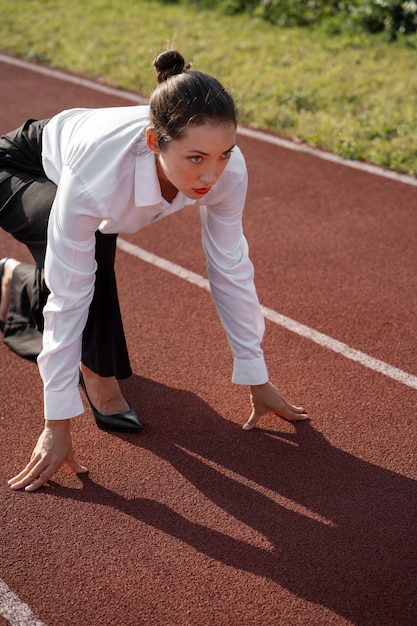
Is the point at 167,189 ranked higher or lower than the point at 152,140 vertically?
lower

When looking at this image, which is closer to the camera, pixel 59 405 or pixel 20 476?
pixel 59 405

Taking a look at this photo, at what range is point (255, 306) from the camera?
382cm

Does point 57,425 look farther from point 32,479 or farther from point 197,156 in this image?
point 197,156

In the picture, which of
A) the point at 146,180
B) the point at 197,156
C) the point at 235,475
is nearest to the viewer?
the point at 197,156

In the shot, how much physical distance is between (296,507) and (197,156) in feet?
4.90

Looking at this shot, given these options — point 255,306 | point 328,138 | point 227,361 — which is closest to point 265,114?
point 328,138

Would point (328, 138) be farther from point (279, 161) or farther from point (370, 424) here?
point (370, 424)

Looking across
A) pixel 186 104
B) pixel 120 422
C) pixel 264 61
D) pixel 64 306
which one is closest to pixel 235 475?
pixel 120 422

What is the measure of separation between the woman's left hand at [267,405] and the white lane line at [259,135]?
104 inches

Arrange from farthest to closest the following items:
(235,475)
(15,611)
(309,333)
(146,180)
→ (309,333), (235,475), (146,180), (15,611)

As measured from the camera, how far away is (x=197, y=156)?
3094mm

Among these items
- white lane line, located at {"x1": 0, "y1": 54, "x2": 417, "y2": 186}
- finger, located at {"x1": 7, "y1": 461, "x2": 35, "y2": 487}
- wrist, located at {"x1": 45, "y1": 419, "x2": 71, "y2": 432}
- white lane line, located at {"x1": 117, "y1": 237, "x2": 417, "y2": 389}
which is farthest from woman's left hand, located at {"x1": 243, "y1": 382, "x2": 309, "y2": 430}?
white lane line, located at {"x1": 0, "y1": 54, "x2": 417, "y2": 186}

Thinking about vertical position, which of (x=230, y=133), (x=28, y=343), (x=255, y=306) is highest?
(x=230, y=133)

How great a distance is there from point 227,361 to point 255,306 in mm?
817
